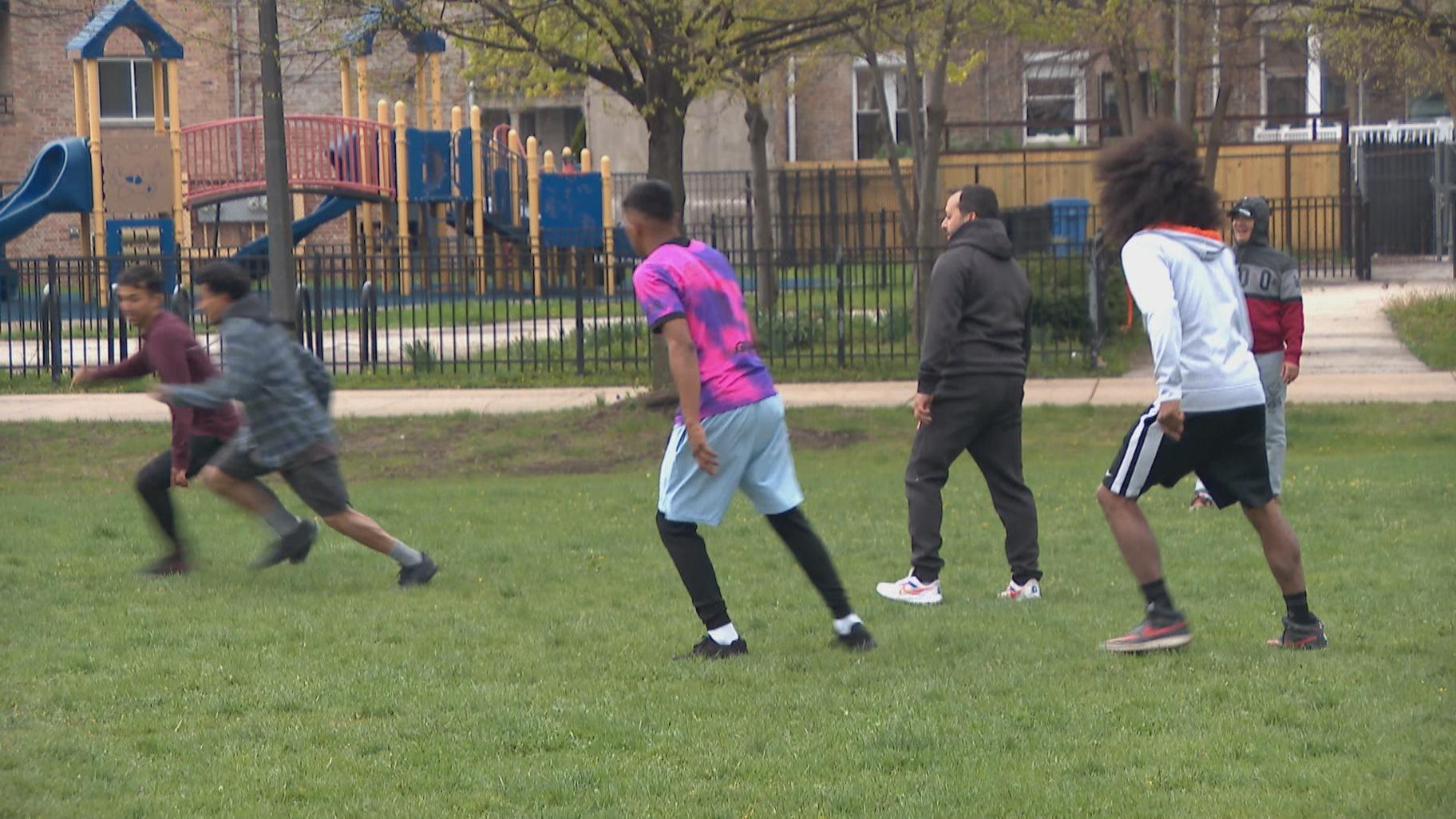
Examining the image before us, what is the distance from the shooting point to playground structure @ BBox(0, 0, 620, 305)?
26031 mm

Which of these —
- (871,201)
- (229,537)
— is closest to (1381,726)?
(229,537)

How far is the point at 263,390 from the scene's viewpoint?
7629 mm

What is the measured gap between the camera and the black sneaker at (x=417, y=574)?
8039 mm

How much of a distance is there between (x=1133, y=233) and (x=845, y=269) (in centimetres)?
1407

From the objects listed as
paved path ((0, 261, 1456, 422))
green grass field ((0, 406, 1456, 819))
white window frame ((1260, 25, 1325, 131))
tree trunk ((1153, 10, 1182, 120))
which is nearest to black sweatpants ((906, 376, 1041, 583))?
green grass field ((0, 406, 1456, 819))

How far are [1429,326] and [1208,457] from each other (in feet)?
46.9

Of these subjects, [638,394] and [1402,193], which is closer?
[638,394]

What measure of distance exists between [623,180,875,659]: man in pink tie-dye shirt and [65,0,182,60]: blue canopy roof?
69.0 feet

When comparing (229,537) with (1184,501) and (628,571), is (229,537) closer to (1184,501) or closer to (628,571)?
(628,571)

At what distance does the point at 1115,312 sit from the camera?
19.0 meters

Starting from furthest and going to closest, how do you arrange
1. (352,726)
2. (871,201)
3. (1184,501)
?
(871,201)
(1184,501)
(352,726)

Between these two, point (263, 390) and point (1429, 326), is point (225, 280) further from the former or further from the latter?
point (1429, 326)

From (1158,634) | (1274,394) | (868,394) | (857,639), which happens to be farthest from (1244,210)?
(868,394)

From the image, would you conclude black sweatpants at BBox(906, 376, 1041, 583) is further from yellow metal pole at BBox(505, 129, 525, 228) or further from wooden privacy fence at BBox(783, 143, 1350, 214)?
wooden privacy fence at BBox(783, 143, 1350, 214)
